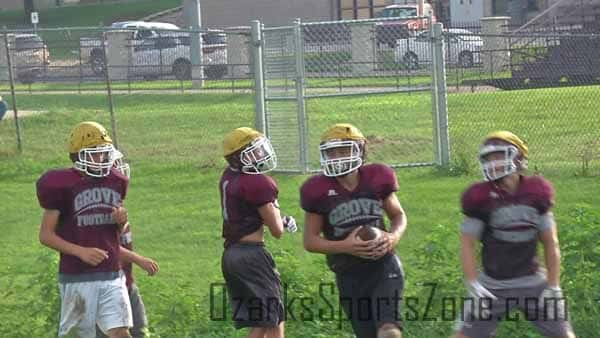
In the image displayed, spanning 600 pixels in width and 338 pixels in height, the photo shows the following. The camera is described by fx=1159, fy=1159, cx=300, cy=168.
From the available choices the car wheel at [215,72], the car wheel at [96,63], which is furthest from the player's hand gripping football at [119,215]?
the car wheel at [96,63]

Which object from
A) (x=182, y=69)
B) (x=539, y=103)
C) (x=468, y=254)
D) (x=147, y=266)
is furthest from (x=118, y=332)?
(x=182, y=69)

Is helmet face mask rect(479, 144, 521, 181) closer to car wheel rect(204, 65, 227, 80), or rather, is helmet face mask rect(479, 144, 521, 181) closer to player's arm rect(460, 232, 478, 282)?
player's arm rect(460, 232, 478, 282)

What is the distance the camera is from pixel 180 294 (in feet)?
26.2

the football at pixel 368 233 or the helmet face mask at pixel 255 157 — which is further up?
the helmet face mask at pixel 255 157

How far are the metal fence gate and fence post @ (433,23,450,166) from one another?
12 millimetres

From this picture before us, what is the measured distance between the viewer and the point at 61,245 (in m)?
6.59

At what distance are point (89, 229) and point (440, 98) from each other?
312 inches

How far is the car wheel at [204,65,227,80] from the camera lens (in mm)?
18159

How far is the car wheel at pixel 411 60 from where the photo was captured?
15.2m

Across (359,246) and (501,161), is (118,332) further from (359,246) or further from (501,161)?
(501,161)

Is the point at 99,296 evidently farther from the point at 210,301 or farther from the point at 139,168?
the point at 139,168

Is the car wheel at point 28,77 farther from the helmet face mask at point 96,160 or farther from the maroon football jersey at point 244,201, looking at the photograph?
the maroon football jersey at point 244,201

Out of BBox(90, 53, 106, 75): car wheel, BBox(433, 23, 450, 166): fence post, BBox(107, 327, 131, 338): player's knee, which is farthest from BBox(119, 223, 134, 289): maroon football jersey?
BBox(90, 53, 106, 75): car wheel

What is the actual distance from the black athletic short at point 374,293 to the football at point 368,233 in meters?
0.22
